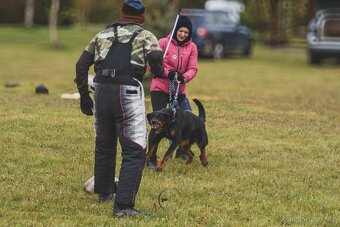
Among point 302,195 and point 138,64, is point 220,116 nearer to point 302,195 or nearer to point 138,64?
point 302,195

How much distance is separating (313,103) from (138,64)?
9.98 m

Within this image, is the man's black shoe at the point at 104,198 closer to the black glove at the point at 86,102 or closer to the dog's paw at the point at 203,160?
the black glove at the point at 86,102

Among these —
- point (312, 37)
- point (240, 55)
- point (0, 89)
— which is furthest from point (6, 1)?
point (0, 89)

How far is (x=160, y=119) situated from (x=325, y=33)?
1861 centimetres

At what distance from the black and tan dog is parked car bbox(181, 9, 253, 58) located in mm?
18507

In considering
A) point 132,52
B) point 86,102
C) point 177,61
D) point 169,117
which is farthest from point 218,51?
point 132,52

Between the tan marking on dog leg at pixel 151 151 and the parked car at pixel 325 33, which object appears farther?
the parked car at pixel 325 33

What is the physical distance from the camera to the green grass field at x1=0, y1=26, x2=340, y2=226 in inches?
245

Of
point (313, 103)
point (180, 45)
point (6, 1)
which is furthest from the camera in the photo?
point (6, 1)

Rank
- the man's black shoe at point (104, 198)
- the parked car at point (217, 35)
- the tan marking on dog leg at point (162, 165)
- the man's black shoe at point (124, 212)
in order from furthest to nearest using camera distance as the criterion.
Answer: the parked car at point (217, 35), the tan marking on dog leg at point (162, 165), the man's black shoe at point (104, 198), the man's black shoe at point (124, 212)

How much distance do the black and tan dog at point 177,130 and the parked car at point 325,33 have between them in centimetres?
1694

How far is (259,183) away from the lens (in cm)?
757

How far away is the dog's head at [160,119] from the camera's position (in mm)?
7355

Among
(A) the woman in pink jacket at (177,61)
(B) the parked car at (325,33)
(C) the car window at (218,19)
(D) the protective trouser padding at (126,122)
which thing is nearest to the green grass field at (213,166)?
(D) the protective trouser padding at (126,122)
